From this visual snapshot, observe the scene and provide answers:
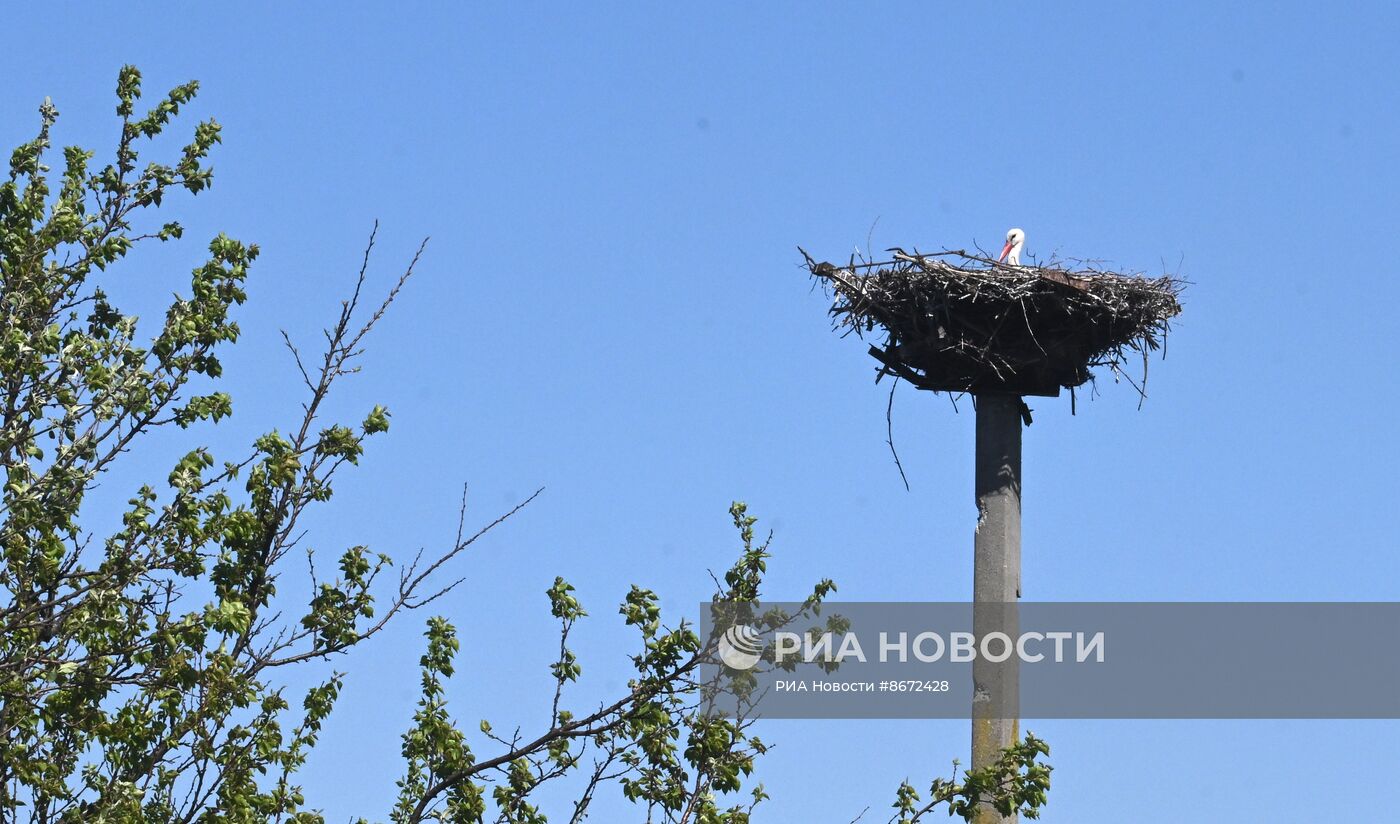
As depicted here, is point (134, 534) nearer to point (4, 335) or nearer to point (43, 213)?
point (4, 335)

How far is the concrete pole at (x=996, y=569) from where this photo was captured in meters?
12.6

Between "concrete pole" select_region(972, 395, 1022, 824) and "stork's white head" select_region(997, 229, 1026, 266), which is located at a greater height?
"stork's white head" select_region(997, 229, 1026, 266)

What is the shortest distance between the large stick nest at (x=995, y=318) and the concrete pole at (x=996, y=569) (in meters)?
0.30

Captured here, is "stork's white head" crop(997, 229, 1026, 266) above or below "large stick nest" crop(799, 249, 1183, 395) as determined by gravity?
above

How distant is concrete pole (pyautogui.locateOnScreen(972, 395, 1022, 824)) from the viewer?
12555 mm

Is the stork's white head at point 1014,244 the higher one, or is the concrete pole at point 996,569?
the stork's white head at point 1014,244

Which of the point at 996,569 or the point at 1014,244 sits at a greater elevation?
the point at 1014,244

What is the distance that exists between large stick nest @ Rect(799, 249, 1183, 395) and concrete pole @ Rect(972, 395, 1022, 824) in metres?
0.30

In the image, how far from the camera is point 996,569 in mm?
13055

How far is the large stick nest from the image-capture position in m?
13.2

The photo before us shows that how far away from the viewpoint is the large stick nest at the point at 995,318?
43.4 ft

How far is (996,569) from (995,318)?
170 centimetres

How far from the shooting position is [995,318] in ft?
43.7

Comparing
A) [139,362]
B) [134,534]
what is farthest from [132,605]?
[139,362]
